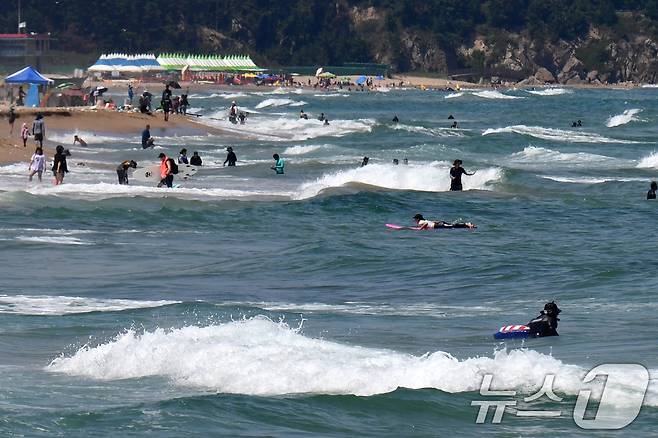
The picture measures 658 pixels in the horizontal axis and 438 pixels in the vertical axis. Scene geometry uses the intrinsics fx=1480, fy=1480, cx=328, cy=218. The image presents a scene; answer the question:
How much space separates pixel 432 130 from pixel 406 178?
32145mm

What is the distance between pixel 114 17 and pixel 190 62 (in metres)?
19.1

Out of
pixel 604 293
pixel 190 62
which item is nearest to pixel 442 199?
pixel 604 293

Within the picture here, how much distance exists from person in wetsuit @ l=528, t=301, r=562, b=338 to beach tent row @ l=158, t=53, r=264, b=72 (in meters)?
144

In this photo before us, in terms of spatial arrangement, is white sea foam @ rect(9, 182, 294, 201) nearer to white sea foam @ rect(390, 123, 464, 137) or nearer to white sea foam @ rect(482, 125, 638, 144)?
white sea foam @ rect(482, 125, 638, 144)

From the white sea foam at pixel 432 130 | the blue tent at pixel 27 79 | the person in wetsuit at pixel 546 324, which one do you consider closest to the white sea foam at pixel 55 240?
the person in wetsuit at pixel 546 324

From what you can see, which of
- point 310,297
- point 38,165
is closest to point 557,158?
point 38,165

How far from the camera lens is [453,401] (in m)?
13.0

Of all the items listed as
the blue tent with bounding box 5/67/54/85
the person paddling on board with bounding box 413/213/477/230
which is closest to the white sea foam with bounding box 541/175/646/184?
the person paddling on board with bounding box 413/213/477/230

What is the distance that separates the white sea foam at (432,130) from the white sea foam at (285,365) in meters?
54.4

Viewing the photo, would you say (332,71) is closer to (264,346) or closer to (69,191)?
(69,191)

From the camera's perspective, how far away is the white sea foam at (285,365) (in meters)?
13.4

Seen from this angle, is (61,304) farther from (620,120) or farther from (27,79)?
(620,120)

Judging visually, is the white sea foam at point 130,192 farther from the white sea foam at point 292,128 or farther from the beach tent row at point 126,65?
the beach tent row at point 126,65

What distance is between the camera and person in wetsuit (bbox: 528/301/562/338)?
16.9 meters
